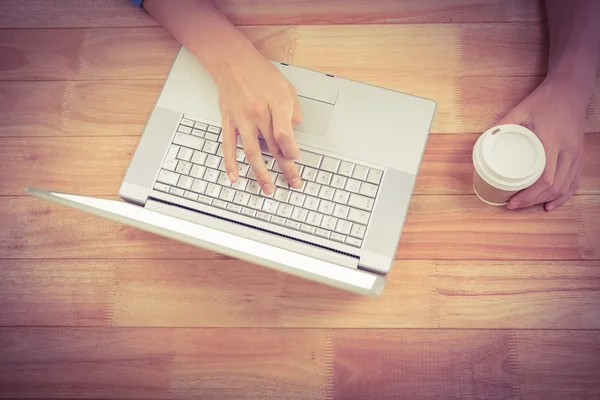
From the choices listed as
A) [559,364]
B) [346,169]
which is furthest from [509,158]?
[559,364]

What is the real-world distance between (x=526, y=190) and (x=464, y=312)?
22 cm

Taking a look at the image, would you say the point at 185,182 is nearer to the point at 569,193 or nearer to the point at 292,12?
the point at 292,12

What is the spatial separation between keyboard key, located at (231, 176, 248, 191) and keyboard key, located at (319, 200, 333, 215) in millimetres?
125

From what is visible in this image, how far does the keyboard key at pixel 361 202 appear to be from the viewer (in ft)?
2.40

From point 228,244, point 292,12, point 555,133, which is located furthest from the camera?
point 292,12

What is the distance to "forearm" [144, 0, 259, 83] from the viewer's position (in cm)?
81

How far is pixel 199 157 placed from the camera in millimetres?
773

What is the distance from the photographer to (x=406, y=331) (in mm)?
784

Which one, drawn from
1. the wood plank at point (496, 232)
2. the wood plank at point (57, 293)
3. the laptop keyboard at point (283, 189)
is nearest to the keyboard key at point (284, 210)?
the laptop keyboard at point (283, 189)

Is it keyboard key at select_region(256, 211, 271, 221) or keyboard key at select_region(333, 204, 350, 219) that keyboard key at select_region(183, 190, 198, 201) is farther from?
keyboard key at select_region(333, 204, 350, 219)

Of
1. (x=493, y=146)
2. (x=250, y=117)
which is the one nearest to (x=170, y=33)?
(x=250, y=117)

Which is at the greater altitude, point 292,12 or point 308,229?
point 292,12

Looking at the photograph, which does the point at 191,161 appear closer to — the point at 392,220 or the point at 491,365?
the point at 392,220

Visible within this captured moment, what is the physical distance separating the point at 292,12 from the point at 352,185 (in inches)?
15.6
